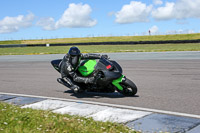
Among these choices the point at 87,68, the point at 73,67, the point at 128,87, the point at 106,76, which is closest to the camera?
the point at 106,76

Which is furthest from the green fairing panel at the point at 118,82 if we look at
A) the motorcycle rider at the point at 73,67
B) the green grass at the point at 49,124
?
the green grass at the point at 49,124

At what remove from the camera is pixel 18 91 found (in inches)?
368

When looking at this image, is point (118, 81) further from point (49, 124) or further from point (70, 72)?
point (49, 124)

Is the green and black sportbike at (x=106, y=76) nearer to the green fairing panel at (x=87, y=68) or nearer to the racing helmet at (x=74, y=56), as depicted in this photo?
the green fairing panel at (x=87, y=68)

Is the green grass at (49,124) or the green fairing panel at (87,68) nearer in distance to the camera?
the green grass at (49,124)

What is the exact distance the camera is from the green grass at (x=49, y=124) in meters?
4.88

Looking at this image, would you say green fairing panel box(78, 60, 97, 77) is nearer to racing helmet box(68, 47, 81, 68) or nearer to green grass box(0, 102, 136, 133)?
racing helmet box(68, 47, 81, 68)

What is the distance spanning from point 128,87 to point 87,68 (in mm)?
1175

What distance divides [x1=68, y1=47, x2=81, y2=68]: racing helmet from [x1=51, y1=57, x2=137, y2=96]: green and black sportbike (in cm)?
18

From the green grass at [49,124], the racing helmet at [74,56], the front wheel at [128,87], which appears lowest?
the green grass at [49,124]

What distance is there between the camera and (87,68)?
7.89m

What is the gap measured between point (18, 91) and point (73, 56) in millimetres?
2502

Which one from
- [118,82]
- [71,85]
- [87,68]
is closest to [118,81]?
[118,82]

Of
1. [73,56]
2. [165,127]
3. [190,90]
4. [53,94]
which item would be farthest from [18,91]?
[165,127]
